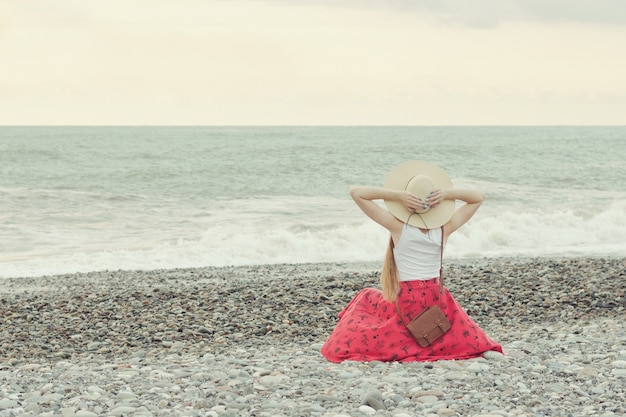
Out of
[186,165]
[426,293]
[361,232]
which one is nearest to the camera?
[426,293]

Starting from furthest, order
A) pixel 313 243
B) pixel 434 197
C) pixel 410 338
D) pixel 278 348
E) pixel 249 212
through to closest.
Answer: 1. pixel 249 212
2. pixel 313 243
3. pixel 278 348
4. pixel 410 338
5. pixel 434 197

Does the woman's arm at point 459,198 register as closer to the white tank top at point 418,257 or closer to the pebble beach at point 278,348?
the white tank top at point 418,257

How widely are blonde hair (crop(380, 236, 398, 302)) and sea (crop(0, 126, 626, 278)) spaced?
9988mm

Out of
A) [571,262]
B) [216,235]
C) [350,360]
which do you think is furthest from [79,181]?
[350,360]

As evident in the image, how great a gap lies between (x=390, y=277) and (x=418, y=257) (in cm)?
29

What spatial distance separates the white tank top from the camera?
6.93 m

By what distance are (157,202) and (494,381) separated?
23354mm

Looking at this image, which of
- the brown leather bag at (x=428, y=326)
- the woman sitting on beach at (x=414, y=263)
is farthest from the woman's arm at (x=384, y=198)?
the brown leather bag at (x=428, y=326)

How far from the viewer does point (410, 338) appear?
7035 mm

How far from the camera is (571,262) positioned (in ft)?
43.3

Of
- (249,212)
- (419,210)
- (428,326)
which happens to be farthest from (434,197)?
(249,212)

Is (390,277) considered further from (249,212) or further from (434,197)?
(249,212)

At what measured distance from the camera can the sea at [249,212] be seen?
59.0ft

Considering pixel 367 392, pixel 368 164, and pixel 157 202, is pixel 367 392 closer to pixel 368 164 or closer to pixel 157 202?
pixel 157 202
